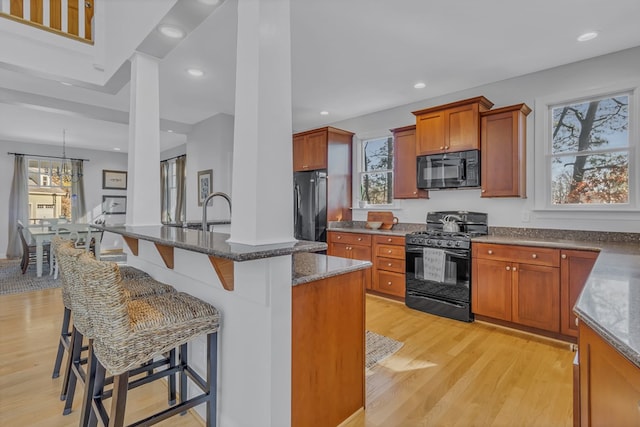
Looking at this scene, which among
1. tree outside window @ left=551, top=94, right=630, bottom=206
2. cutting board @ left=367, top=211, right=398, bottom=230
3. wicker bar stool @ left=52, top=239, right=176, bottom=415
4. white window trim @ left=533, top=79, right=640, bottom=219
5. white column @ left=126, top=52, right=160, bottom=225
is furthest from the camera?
cutting board @ left=367, top=211, right=398, bottom=230

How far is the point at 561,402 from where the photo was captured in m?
1.99

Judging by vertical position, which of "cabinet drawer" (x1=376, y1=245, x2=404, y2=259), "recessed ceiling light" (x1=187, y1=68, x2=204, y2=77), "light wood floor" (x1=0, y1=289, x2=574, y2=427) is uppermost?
"recessed ceiling light" (x1=187, y1=68, x2=204, y2=77)

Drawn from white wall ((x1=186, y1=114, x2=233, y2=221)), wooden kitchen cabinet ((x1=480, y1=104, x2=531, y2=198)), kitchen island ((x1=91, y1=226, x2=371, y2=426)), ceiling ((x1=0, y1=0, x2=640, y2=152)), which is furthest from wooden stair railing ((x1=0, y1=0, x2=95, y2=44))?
wooden kitchen cabinet ((x1=480, y1=104, x2=531, y2=198))

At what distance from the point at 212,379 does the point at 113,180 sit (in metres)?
8.83

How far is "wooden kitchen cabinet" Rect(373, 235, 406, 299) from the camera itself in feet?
12.9

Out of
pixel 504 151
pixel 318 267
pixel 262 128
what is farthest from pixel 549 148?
pixel 262 128

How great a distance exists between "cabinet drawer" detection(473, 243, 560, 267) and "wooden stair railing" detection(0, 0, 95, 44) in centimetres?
432

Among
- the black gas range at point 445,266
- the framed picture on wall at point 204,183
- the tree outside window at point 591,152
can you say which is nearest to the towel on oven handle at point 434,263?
the black gas range at point 445,266

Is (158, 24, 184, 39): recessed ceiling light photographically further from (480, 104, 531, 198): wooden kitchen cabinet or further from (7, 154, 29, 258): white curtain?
(7, 154, 29, 258): white curtain

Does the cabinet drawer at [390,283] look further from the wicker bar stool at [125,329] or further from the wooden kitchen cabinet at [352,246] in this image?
the wicker bar stool at [125,329]

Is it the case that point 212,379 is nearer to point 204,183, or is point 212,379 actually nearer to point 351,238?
point 351,238

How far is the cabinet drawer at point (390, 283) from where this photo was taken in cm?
395

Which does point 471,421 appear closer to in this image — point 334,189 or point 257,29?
point 257,29

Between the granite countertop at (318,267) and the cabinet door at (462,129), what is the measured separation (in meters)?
2.48
